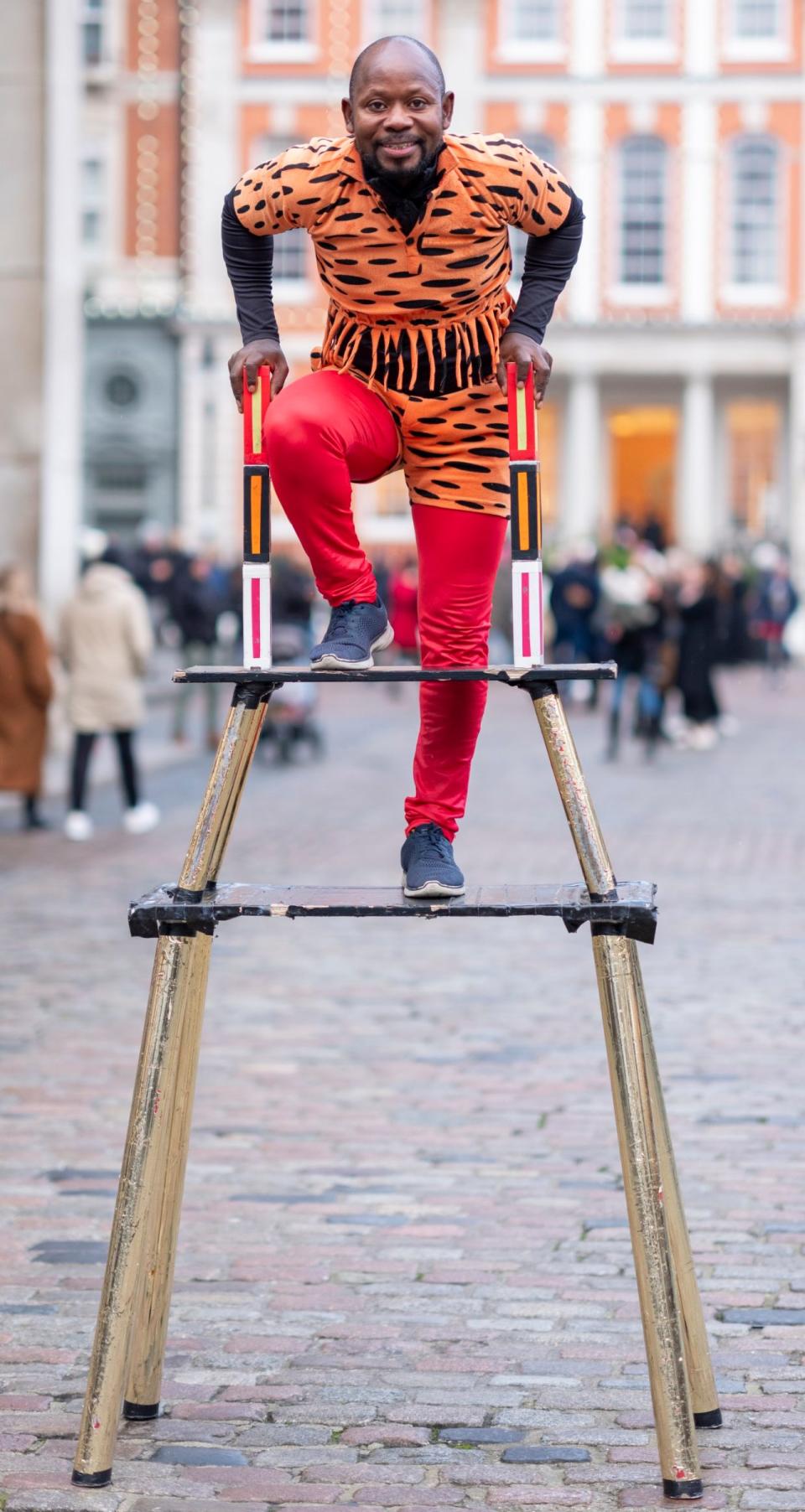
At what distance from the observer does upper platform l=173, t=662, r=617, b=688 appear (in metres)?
3.66

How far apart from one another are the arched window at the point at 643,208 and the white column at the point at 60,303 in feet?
103

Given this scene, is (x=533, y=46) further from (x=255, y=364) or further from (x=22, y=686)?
(x=255, y=364)

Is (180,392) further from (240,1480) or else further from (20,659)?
(240,1480)

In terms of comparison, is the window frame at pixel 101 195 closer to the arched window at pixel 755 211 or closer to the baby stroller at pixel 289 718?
the arched window at pixel 755 211

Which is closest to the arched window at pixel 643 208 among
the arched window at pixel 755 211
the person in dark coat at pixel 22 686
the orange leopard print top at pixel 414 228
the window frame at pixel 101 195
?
the arched window at pixel 755 211

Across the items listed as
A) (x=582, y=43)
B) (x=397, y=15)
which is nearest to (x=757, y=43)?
(x=582, y=43)

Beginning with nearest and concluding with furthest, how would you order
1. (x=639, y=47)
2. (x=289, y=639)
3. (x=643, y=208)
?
(x=289, y=639), (x=639, y=47), (x=643, y=208)

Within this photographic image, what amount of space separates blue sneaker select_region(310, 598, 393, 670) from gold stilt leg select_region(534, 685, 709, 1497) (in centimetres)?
30

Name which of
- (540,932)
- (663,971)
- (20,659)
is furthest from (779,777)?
(663,971)

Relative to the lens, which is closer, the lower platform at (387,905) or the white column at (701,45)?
the lower platform at (387,905)

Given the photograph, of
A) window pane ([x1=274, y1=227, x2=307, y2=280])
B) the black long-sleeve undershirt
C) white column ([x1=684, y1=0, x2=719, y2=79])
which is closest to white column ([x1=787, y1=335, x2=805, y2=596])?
white column ([x1=684, y1=0, x2=719, y2=79])

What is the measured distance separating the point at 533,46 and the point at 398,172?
153 feet

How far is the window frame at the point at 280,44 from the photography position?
157 feet

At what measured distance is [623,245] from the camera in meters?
47.9
